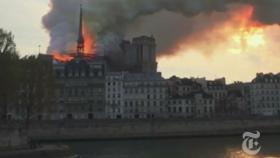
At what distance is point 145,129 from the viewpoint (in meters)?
95.0

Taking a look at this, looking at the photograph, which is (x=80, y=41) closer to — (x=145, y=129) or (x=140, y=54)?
(x=140, y=54)

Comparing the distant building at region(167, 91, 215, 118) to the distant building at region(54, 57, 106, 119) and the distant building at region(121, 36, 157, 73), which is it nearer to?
the distant building at region(54, 57, 106, 119)

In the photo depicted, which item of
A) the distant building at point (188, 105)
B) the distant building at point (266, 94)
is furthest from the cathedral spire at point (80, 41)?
the distant building at point (266, 94)

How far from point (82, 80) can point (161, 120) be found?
38785 mm

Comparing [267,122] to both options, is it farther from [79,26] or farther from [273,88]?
[79,26]

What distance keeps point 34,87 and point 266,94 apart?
81.6 m

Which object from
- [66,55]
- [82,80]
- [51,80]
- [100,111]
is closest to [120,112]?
[100,111]

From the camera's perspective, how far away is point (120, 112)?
125 m

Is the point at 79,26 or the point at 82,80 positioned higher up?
the point at 79,26

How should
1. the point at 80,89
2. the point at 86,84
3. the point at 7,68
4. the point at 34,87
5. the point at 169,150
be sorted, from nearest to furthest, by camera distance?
1. the point at 7,68
2. the point at 169,150
3. the point at 34,87
4. the point at 80,89
5. the point at 86,84

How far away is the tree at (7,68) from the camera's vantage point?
1957 inches

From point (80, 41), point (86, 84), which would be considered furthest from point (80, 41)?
point (86, 84)

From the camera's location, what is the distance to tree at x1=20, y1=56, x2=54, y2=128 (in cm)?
6369

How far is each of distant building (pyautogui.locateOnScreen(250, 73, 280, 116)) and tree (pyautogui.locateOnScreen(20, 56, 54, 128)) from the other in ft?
255
